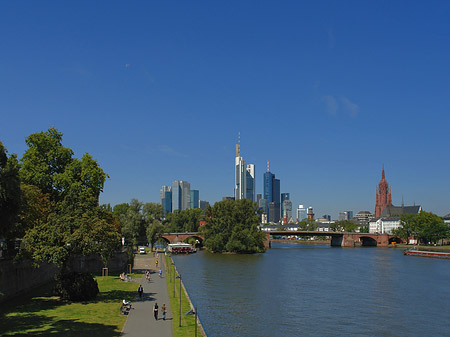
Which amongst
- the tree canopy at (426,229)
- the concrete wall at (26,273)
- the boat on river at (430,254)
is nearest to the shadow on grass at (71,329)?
the concrete wall at (26,273)

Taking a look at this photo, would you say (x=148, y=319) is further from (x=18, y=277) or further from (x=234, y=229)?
(x=234, y=229)

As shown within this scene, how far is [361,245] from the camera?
19825 centimetres

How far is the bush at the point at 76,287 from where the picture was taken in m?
42.0

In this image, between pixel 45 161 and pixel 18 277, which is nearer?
pixel 18 277

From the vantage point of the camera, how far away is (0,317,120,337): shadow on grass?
30.2 meters

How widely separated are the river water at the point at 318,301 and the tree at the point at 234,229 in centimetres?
3995

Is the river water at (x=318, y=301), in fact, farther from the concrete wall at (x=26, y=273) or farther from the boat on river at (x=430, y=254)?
the boat on river at (x=430, y=254)

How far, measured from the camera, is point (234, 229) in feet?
424

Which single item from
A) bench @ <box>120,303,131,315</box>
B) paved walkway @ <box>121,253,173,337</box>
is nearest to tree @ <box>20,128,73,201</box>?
paved walkway @ <box>121,253,173,337</box>

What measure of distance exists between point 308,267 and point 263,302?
4421 centimetres

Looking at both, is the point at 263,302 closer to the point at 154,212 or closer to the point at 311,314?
the point at 311,314

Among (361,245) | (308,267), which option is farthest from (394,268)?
(361,245)

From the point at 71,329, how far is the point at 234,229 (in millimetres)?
98828

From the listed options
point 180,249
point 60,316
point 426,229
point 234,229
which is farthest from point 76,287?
point 426,229
